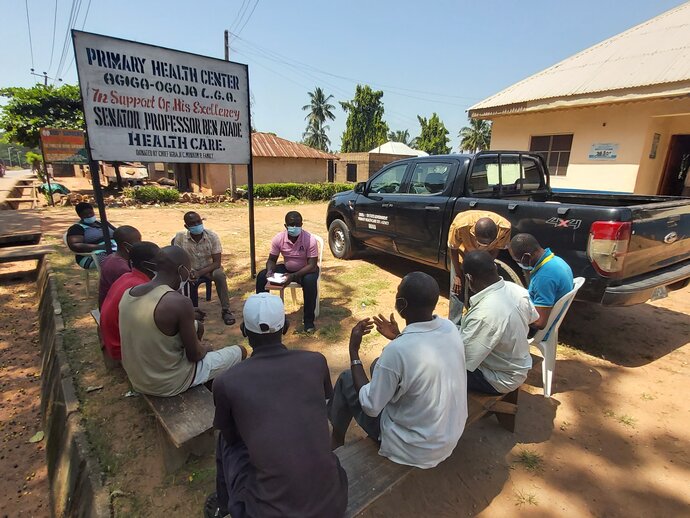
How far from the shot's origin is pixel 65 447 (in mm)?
2609

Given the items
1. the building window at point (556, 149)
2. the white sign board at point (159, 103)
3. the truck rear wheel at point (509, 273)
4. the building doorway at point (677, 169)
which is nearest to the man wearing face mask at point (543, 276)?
the truck rear wheel at point (509, 273)

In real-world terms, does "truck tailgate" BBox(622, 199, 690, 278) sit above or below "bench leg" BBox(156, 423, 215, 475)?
above

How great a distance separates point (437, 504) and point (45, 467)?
2.82 metres

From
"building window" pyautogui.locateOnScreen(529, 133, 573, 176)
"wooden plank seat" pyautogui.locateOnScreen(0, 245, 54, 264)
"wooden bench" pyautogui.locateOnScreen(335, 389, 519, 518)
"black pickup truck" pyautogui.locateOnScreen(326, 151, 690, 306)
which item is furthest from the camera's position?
"building window" pyautogui.locateOnScreen(529, 133, 573, 176)

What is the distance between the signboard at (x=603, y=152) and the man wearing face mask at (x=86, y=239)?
31.2 feet

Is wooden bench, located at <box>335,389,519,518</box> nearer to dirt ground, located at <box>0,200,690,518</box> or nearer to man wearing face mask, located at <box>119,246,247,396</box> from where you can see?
dirt ground, located at <box>0,200,690,518</box>

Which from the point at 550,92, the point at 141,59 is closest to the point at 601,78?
the point at 550,92

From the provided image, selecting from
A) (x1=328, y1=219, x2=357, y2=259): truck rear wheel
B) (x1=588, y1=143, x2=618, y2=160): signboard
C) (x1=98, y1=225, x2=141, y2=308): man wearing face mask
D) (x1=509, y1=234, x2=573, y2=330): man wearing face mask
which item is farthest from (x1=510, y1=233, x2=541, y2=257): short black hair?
(x1=588, y1=143, x2=618, y2=160): signboard

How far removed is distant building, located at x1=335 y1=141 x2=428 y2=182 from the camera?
2838 centimetres

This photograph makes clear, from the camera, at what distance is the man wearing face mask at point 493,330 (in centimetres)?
221

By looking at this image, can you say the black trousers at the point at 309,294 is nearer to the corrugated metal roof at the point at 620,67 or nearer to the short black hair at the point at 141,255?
the short black hair at the point at 141,255

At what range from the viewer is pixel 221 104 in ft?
16.5

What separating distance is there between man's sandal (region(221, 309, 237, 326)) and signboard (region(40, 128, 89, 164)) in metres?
14.3

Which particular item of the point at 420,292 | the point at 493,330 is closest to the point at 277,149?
the point at 493,330
